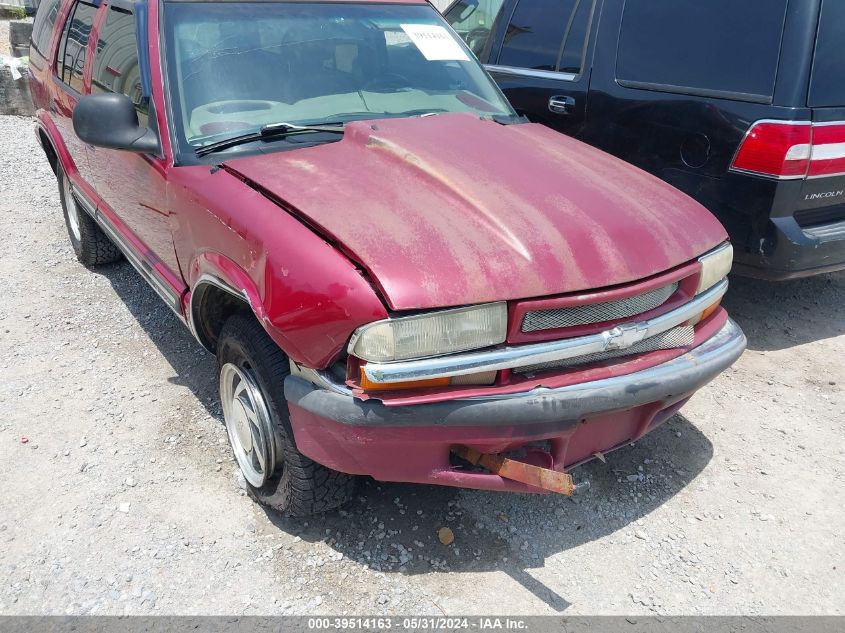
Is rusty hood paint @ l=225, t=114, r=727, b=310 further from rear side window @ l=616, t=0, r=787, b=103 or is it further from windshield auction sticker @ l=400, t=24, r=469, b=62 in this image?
rear side window @ l=616, t=0, r=787, b=103

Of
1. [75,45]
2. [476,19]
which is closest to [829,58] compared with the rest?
[476,19]

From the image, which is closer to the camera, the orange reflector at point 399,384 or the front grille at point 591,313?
the orange reflector at point 399,384

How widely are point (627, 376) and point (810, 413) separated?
1.77m

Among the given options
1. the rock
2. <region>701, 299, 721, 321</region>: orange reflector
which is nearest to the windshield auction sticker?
<region>701, 299, 721, 321</region>: orange reflector

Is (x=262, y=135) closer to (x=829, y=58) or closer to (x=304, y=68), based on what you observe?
(x=304, y=68)

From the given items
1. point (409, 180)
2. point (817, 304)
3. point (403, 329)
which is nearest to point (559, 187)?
point (409, 180)

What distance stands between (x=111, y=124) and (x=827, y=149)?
11.3 feet

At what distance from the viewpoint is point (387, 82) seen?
129 inches

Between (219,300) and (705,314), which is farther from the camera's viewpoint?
(219,300)

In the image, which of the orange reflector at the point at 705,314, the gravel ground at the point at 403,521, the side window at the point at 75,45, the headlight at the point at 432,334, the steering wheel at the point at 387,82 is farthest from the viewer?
the side window at the point at 75,45

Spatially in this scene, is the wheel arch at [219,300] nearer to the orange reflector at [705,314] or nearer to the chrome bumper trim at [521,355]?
the chrome bumper trim at [521,355]

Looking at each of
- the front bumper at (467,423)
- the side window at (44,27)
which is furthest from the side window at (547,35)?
the side window at (44,27)

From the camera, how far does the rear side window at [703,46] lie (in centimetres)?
356

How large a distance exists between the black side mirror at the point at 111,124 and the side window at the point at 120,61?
0.16m
